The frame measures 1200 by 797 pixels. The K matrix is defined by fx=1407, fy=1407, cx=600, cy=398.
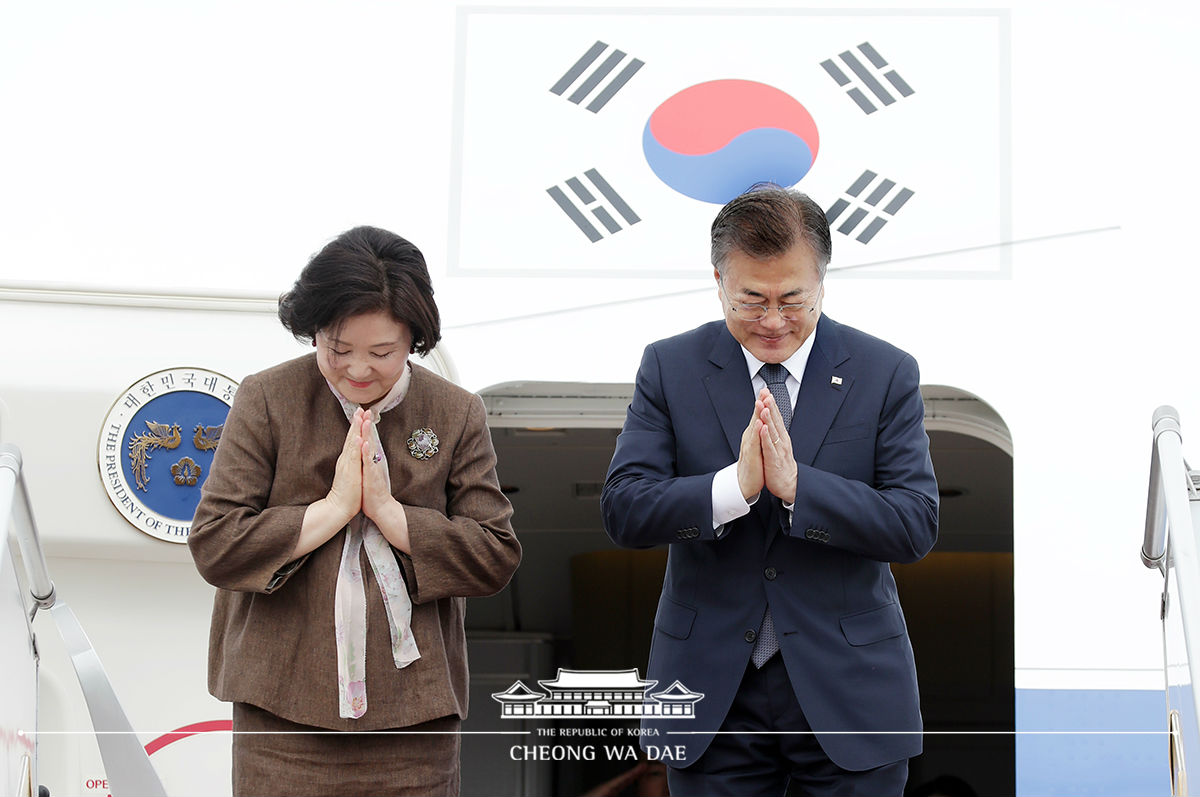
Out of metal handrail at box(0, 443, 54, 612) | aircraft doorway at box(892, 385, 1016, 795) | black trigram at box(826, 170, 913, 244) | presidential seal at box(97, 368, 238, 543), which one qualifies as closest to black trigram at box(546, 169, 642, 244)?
black trigram at box(826, 170, 913, 244)

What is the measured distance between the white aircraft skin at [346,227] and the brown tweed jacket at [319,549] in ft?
3.80

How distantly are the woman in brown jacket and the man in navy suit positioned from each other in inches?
9.7

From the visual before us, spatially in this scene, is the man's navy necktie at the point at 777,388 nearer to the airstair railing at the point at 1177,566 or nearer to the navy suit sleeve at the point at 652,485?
the navy suit sleeve at the point at 652,485

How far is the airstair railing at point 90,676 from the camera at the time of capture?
1997 mm

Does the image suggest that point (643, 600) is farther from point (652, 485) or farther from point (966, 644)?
point (652, 485)

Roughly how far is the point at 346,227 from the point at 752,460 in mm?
1595

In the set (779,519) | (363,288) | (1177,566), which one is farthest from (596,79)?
(1177,566)

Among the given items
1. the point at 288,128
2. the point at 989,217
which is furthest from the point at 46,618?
the point at 989,217

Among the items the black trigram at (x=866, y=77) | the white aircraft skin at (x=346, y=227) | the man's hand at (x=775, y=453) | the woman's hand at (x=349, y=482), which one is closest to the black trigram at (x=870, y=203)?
the white aircraft skin at (x=346, y=227)

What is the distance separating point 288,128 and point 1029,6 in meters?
1.72

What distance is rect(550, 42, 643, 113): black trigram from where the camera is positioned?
10.5 feet

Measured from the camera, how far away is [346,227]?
3.18m

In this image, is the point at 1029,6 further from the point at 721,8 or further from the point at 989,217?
the point at 721,8

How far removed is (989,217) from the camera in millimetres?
3166
